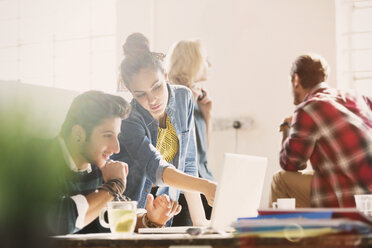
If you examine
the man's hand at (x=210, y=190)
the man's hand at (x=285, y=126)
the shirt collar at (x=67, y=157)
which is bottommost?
the man's hand at (x=210, y=190)

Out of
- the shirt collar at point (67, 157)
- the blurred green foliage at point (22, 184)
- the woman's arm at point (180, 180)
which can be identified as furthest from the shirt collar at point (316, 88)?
the blurred green foliage at point (22, 184)

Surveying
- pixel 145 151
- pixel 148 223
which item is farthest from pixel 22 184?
pixel 145 151

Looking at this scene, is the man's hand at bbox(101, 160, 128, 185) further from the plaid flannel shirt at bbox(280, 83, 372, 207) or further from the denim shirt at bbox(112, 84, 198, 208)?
the plaid flannel shirt at bbox(280, 83, 372, 207)

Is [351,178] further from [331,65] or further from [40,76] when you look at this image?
[331,65]

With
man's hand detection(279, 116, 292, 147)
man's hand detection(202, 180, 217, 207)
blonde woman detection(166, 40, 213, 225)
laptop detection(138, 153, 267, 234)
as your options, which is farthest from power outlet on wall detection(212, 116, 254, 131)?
laptop detection(138, 153, 267, 234)

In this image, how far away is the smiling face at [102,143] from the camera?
2.01 m

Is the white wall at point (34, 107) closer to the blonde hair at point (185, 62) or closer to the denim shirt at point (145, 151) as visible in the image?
the denim shirt at point (145, 151)

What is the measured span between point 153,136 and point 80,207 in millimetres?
666

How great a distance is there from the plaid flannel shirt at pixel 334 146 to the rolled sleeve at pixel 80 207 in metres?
1.39

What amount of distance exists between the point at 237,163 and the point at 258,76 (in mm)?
3096

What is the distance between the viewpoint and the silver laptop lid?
162 cm

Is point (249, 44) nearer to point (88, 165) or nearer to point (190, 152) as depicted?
point (190, 152)

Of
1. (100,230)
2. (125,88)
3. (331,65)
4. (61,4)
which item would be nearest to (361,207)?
(100,230)

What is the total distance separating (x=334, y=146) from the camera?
2.90 metres
